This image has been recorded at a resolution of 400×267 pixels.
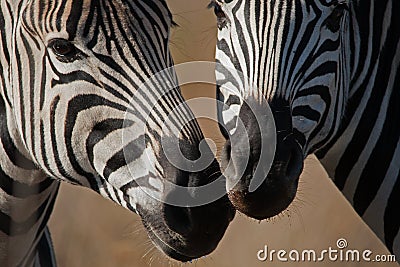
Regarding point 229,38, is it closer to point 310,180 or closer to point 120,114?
point 120,114

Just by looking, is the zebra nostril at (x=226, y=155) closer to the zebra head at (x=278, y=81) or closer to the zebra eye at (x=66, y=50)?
the zebra head at (x=278, y=81)

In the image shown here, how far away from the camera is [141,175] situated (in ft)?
8.23

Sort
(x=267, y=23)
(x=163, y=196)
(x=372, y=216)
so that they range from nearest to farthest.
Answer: (x=163, y=196) → (x=267, y=23) → (x=372, y=216)

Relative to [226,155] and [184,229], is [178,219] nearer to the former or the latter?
[184,229]

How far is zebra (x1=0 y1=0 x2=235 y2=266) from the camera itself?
2.48 metres

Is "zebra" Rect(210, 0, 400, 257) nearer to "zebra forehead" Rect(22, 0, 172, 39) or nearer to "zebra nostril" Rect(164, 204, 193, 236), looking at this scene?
"zebra nostril" Rect(164, 204, 193, 236)

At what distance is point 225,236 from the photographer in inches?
277

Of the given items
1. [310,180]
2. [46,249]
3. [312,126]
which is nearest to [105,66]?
[312,126]

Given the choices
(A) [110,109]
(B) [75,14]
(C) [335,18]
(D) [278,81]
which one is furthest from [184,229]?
(C) [335,18]

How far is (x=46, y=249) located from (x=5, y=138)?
72 cm

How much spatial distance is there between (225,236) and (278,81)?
4563 millimetres

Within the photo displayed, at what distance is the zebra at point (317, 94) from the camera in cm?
254

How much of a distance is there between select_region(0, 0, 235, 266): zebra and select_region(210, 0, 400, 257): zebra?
0.61 feet

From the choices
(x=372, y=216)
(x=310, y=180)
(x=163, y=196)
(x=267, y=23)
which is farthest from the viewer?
(x=310, y=180)
